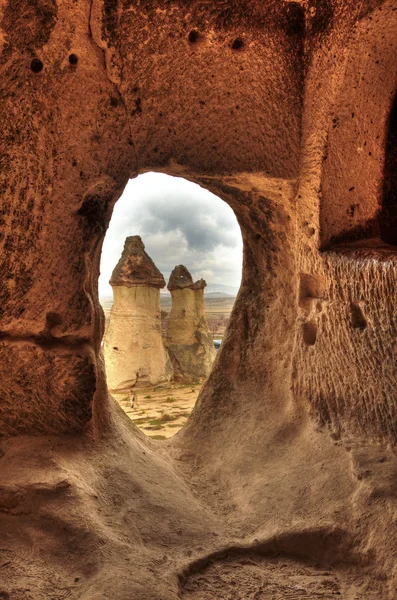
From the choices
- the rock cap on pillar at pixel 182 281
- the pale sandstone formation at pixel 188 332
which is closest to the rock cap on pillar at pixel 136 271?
the rock cap on pillar at pixel 182 281

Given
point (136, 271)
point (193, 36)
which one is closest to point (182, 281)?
point (136, 271)

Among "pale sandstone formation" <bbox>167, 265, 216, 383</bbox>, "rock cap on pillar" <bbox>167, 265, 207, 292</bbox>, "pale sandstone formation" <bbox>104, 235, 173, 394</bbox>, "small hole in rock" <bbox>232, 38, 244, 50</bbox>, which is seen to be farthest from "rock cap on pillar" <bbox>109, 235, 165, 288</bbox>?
"small hole in rock" <bbox>232, 38, 244, 50</bbox>

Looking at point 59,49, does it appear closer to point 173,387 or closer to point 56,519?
point 56,519

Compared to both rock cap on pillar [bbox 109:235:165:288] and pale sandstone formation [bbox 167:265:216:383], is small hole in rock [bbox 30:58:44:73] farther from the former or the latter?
pale sandstone formation [bbox 167:265:216:383]

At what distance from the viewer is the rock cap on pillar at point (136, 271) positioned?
32.7 feet

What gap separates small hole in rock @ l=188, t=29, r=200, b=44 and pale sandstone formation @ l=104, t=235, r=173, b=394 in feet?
25.4

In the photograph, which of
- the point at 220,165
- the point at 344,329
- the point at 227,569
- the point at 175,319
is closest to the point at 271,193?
the point at 220,165

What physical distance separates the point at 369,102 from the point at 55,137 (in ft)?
5.65

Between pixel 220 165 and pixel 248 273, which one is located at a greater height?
pixel 220 165

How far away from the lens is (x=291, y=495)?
209 centimetres

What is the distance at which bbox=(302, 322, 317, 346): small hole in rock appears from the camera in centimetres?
255

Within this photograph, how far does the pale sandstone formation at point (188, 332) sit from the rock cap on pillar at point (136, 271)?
5.52ft

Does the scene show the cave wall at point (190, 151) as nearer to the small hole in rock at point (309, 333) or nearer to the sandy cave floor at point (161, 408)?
the small hole in rock at point (309, 333)

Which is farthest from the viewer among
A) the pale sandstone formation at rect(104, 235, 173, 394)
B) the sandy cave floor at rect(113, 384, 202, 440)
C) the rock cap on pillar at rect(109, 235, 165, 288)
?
the rock cap on pillar at rect(109, 235, 165, 288)
